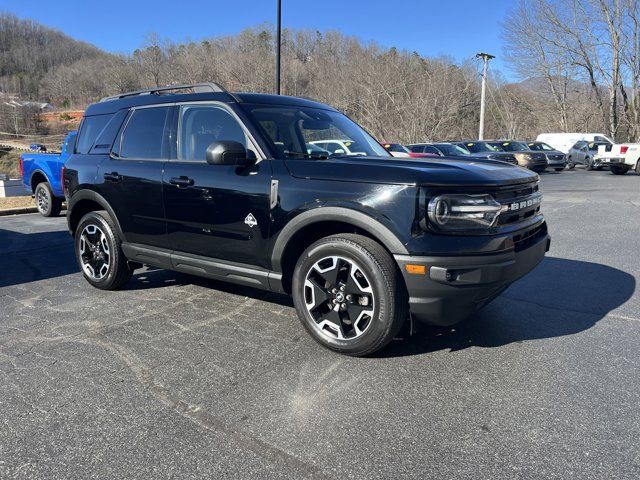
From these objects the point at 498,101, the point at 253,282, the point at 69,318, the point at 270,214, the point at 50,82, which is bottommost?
the point at 69,318

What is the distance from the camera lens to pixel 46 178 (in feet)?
34.7

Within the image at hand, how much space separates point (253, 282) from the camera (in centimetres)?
387

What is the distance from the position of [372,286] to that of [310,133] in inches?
67.6

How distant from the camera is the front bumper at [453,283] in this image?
3.02 meters

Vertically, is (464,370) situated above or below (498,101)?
below

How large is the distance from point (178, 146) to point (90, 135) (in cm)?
159

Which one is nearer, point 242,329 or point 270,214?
point 270,214

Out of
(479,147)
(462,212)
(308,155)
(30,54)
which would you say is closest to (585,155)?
(479,147)

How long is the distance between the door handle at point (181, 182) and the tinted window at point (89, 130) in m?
1.50

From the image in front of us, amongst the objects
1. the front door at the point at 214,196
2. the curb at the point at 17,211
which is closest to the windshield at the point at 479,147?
the curb at the point at 17,211

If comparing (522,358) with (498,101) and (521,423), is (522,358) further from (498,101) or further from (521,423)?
(498,101)

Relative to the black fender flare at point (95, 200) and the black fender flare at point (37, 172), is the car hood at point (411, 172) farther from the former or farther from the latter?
the black fender flare at point (37, 172)

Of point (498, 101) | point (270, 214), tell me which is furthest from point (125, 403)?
point (498, 101)

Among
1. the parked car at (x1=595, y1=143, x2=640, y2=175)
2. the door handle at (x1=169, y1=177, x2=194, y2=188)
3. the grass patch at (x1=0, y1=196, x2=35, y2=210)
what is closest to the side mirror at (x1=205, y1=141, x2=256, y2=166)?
the door handle at (x1=169, y1=177, x2=194, y2=188)
